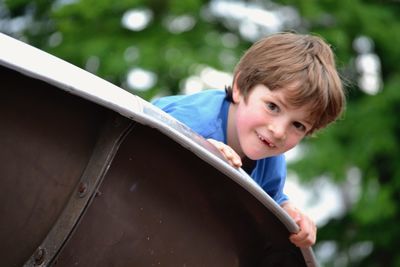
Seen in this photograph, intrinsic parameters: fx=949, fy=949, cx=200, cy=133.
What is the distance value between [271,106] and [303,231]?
1.61 ft

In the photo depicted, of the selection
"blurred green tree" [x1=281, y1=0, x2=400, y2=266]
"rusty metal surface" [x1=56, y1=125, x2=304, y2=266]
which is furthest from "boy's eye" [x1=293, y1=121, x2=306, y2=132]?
"blurred green tree" [x1=281, y1=0, x2=400, y2=266]

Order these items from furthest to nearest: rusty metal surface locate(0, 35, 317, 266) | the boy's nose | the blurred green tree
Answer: the blurred green tree < the boy's nose < rusty metal surface locate(0, 35, 317, 266)

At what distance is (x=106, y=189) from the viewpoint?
1900 millimetres

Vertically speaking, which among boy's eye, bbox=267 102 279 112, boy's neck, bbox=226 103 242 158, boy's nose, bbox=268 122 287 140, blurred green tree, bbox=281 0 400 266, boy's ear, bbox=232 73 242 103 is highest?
boy's eye, bbox=267 102 279 112

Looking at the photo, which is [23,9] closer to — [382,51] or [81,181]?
[382,51]

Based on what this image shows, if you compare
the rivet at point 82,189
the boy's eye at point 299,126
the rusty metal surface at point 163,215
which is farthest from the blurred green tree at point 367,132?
the rivet at point 82,189

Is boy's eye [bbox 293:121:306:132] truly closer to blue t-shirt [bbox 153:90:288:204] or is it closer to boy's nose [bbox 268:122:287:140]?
boy's nose [bbox 268:122:287:140]

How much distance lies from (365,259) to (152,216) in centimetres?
810

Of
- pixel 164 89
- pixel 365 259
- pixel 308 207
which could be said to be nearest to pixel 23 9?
pixel 164 89

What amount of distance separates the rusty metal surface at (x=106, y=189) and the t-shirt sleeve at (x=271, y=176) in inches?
24.2

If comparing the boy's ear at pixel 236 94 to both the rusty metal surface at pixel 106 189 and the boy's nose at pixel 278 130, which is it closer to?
Answer: the boy's nose at pixel 278 130

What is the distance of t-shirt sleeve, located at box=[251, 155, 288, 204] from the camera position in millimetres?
2719

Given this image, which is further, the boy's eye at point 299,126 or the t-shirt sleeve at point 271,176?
the t-shirt sleeve at point 271,176

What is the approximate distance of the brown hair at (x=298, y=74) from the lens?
8.49 feet
